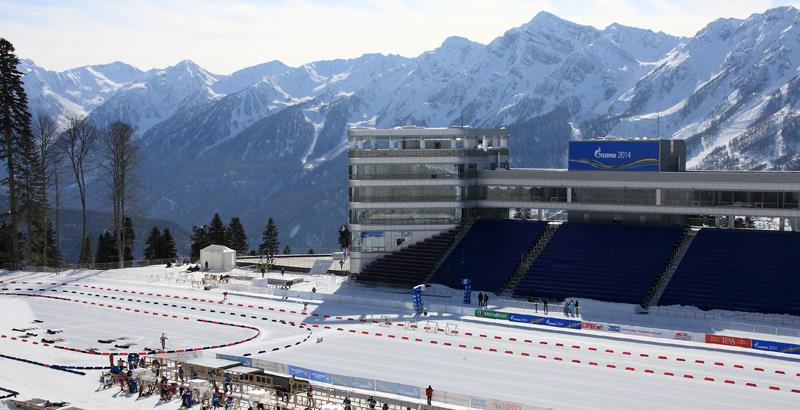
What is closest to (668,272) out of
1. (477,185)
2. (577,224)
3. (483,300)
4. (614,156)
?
(577,224)

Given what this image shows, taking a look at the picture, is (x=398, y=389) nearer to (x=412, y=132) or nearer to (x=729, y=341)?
(x=729, y=341)

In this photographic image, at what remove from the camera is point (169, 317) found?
77.7 m

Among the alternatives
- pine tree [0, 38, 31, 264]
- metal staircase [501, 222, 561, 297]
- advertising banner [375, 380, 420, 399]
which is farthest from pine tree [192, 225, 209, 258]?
advertising banner [375, 380, 420, 399]

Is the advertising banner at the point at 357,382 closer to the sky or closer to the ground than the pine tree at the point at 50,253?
closer to the ground

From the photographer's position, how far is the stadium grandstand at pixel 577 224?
7731cm

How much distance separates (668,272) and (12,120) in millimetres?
73824

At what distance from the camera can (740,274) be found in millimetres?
75688

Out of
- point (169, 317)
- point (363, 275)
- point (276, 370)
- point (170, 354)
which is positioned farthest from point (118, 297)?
point (276, 370)

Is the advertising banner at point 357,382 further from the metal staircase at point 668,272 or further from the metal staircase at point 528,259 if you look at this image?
the metal staircase at point 528,259

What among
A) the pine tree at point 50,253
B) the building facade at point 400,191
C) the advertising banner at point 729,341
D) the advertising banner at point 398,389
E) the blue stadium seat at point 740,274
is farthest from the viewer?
the pine tree at point 50,253

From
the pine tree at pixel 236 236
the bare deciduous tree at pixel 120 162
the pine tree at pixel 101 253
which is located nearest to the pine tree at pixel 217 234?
the pine tree at pixel 236 236

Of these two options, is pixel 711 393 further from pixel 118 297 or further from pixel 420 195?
pixel 118 297

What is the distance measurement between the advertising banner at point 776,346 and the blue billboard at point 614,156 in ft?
91.7

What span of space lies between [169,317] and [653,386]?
4096 centimetres
